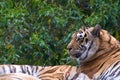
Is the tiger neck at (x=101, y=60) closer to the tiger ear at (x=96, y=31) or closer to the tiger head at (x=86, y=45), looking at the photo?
the tiger head at (x=86, y=45)

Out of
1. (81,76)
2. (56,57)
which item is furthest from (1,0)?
(81,76)

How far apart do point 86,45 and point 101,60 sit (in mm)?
250

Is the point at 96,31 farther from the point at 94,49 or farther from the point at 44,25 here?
the point at 44,25

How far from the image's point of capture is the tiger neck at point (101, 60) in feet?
20.6

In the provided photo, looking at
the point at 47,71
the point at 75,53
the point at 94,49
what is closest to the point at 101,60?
the point at 94,49

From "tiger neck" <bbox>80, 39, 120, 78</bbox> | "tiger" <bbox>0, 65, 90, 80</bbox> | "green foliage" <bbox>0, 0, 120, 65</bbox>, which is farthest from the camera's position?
"green foliage" <bbox>0, 0, 120, 65</bbox>

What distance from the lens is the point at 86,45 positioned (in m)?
6.34

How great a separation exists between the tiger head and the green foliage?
1458 mm

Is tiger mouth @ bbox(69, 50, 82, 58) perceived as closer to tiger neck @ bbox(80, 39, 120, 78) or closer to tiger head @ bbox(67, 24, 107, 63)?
tiger head @ bbox(67, 24, 107, 63)

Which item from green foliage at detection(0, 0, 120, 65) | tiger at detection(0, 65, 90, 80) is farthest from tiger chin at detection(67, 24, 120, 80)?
green foliage at detection(0, 0, 120, 65)

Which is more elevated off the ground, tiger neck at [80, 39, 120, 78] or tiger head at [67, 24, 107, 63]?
tiger head at [67, 24, 107, 63]

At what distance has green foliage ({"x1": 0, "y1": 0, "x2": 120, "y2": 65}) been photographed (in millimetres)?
7898

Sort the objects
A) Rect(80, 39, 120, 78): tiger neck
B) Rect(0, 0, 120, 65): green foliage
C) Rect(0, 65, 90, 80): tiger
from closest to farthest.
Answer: Rect(80, 39, 120, 78): tiger neck → Rect(0, 65, 90, 80): tiger → Rect(0, 0, 120, 65): green foliage

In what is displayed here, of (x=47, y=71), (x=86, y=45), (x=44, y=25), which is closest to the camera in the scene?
(x=86, y=45)
